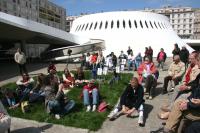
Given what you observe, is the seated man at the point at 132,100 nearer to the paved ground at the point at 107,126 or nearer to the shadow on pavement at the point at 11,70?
the paved ground at the point at 107,126

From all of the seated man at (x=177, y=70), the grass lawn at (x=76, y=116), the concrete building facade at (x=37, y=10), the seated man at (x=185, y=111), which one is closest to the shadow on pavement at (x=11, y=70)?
the grass lawn at (x=76, y=116)

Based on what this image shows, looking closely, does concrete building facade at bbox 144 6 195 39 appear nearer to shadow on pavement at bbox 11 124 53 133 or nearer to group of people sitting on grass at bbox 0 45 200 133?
group of people sitting on grass at bbox 0 45 200 133

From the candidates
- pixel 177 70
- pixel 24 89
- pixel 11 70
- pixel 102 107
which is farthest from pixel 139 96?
pixel 11 70

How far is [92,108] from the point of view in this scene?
28.5 feet

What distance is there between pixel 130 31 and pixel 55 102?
3213cm

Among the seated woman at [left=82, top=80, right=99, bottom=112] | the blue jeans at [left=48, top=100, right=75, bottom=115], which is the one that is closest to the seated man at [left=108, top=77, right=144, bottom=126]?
the seated woman at [left=82, top=80, right=99, bottom=112]

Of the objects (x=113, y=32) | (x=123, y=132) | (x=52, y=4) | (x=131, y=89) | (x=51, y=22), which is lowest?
(x=123, y=132)

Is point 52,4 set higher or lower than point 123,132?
higher

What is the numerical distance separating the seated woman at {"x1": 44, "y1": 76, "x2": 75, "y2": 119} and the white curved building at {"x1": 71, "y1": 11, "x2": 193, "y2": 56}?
28203mm

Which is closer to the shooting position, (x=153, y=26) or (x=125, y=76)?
(x=125, y=76)

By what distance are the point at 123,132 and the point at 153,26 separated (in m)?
34.7

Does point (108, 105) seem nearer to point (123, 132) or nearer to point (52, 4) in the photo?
point (123, 132)

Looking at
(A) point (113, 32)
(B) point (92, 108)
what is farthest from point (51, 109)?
(A) point (113, 32)

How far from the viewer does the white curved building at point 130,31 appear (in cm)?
3741
